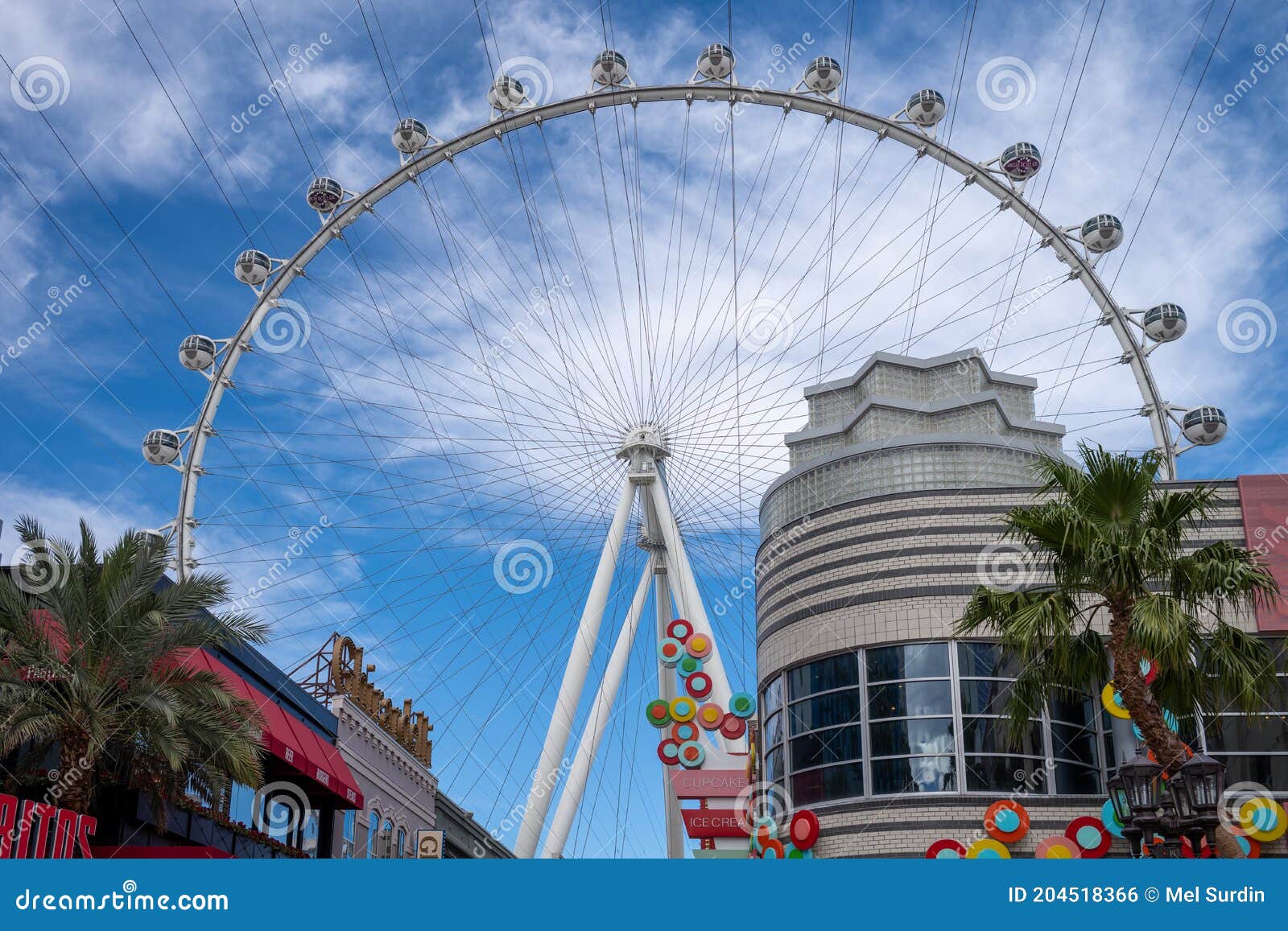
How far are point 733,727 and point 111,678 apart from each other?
17.7 meters

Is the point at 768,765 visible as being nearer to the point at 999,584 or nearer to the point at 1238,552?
the point at 999,584

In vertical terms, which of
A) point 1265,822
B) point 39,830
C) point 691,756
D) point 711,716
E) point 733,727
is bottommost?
point 39,830

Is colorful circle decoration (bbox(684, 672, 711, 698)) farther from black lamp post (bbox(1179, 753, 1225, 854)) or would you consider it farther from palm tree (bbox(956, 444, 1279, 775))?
black lamp post (bbox(1179, 753, 1225, 854))

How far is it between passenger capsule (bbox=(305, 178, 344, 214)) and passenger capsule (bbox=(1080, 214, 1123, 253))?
20.4 m

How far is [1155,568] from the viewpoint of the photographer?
20.8m

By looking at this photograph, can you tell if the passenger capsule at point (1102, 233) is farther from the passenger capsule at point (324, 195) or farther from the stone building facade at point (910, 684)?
the passenger capsule at point (324, 195)

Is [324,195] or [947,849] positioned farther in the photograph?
[324,195]

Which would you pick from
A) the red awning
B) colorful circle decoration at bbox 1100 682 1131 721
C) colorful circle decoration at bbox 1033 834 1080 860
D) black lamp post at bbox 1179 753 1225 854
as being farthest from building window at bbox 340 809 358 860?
black lamp post at bbox 1179 753 1225 854

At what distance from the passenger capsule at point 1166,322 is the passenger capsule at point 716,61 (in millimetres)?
13168

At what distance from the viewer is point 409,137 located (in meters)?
36.1

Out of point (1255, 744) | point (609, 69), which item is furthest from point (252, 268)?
point (1255, 744)

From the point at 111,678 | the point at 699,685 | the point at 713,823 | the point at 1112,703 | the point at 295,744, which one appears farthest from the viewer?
the point at 699,685

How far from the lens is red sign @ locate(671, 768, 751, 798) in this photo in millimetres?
34312

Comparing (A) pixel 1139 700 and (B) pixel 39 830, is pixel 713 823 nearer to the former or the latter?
(A) pixel 1139 700
